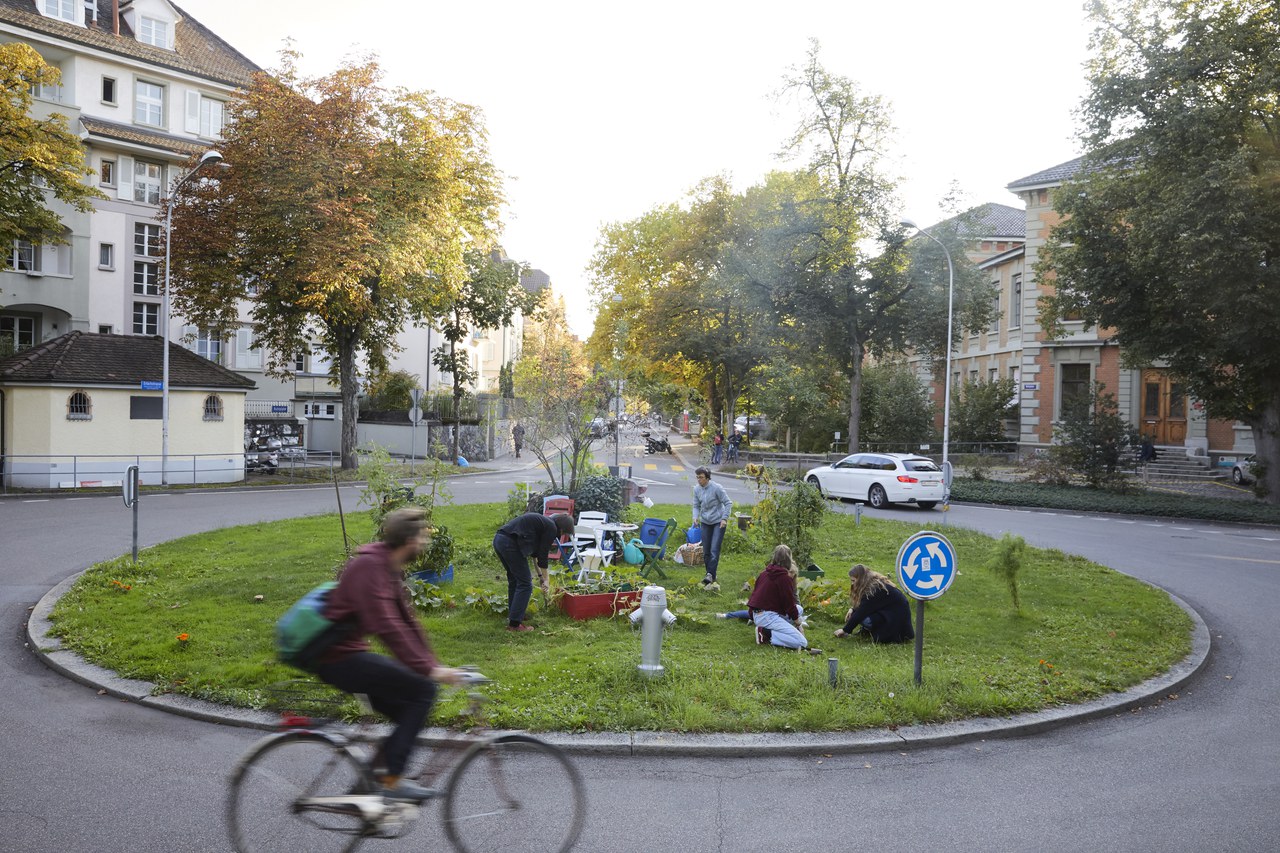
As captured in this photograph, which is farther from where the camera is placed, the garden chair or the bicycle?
the garden chair

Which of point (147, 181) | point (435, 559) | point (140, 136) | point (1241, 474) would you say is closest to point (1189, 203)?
point (1241, 474)

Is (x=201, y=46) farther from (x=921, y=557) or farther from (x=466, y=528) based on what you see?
(x=921, y=557)

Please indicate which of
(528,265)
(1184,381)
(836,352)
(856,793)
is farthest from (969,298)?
(856,793)

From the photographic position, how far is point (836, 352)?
3803 centimetres

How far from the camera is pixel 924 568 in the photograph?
7891 millimetres

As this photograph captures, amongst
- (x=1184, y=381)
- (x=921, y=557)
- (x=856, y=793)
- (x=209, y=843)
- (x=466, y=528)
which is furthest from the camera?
(x=1184, y=381)

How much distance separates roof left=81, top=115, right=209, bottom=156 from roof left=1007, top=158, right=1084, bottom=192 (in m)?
36.2

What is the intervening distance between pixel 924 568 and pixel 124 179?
43.2 m

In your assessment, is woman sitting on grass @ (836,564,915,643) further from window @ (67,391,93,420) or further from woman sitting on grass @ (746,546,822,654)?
window @ (67,391,93,420)

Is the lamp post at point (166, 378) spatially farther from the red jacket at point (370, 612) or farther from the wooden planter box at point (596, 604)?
the red jacket at point (370, 612)

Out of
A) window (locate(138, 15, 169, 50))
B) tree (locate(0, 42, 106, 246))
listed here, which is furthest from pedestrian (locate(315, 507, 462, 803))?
window (locate(138, 15, 169, 50))

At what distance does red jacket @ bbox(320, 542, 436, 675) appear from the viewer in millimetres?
4449

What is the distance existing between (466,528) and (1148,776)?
13.2 m

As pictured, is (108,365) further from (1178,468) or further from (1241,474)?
(1178,468)
